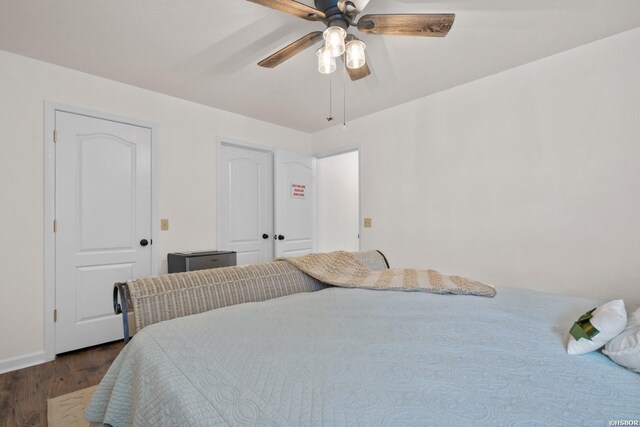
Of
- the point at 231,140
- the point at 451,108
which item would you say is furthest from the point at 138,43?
the point at 451,108

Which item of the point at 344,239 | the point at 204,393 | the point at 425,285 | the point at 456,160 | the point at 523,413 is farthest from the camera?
the point at 344,239

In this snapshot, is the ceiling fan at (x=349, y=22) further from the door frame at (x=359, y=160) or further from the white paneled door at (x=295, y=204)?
the white paneled door at (x=295, y=204)

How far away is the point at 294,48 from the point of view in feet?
5.91

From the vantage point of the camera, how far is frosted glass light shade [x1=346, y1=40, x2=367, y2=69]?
168 cm

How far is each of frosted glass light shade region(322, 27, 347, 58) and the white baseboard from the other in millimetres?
3097

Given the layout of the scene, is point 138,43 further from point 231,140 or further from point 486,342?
point 486,342

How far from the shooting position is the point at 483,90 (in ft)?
9.12

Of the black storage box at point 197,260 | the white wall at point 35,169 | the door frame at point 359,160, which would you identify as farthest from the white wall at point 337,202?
the white wall at point 35,169

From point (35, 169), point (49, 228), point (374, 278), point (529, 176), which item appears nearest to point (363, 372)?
point (374, 278)

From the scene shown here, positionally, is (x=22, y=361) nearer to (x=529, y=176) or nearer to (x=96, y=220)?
(x=96, y=220)

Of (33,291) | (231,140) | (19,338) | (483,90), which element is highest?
(483,90)

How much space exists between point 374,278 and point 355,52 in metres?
1.28

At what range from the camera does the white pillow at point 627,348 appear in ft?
2.66

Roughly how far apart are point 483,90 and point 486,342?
254cm
